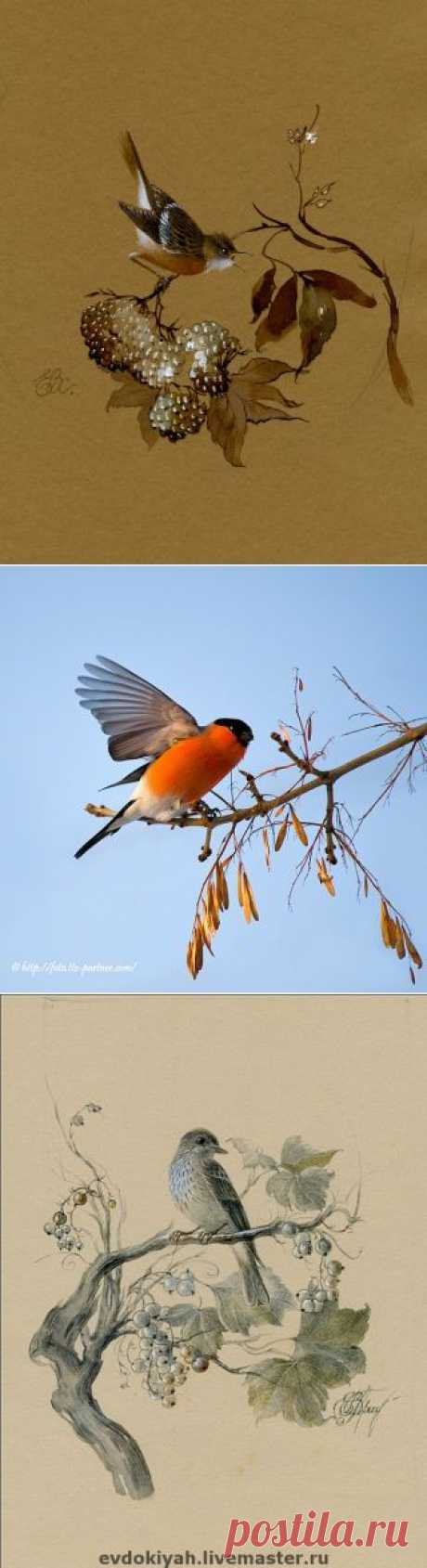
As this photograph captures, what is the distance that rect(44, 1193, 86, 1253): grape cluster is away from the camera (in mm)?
1559

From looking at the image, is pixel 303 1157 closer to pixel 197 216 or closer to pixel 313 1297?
pixel 313 1297

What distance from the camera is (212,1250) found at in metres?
1.57

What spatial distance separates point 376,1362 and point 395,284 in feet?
4.20

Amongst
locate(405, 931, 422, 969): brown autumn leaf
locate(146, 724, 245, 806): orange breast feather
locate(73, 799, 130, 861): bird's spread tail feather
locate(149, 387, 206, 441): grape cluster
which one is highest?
locate(149, 387, 206, 441): grape cluster

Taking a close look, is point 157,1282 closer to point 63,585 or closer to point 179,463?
point 63,585

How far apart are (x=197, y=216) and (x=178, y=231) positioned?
0.03 meters

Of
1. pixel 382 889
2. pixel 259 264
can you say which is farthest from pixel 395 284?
pixel 382 889

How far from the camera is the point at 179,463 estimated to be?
1559 mm

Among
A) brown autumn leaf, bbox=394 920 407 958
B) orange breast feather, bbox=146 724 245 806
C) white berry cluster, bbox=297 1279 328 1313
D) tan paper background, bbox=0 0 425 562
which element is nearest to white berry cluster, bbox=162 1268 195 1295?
white berry cluster, bbox=297 1279 328 1313

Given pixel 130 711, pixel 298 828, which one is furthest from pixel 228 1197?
pixel 130 711

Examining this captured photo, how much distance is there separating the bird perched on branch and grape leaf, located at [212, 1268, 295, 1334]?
549 millimetres

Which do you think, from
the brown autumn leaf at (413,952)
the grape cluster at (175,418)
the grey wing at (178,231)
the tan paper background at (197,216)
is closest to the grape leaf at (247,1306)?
the brown autumn leaf at (413,952)
